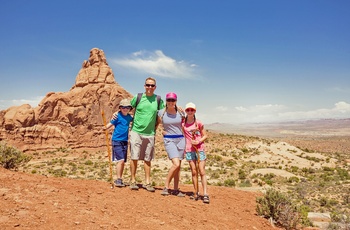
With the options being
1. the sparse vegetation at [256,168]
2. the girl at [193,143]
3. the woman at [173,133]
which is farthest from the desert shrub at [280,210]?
the woman at [173,133]

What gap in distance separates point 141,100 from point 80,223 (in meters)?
3.17

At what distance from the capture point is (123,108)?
692 centimetres

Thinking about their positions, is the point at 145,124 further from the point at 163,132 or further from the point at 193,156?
the point at 193,156

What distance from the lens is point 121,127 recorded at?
693 centimetres

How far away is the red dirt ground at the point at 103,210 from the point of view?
4441 mm

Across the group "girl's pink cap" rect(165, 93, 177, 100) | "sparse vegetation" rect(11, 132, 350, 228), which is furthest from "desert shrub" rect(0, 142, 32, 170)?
"girl's pink cap" rect(165, 93, 177, 100)

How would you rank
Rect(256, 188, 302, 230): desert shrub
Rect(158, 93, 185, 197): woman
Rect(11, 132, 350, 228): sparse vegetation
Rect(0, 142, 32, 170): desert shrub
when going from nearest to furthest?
Rect(158, 93, 185, 197): woman < Rect(256, 188, 302, 230): desert shrub < Rect(0, 142, 32, 170): desert shrub < Rect(11, 132, 350, 228): sparse vegetation

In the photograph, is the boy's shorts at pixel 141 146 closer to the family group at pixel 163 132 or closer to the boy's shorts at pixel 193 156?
the family group at pixel 163 132

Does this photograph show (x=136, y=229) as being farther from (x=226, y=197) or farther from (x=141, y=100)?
(x=226, y=197)

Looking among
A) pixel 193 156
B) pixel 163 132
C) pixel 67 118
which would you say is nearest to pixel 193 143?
pixel 193 156

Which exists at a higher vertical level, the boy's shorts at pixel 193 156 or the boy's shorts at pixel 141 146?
the boy's shorts at pixel 141 146

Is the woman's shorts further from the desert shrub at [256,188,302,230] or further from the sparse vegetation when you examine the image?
the sparse vegetation

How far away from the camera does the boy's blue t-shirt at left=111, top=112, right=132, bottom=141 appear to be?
688 cm

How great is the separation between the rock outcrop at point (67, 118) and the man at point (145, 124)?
4323 cm
